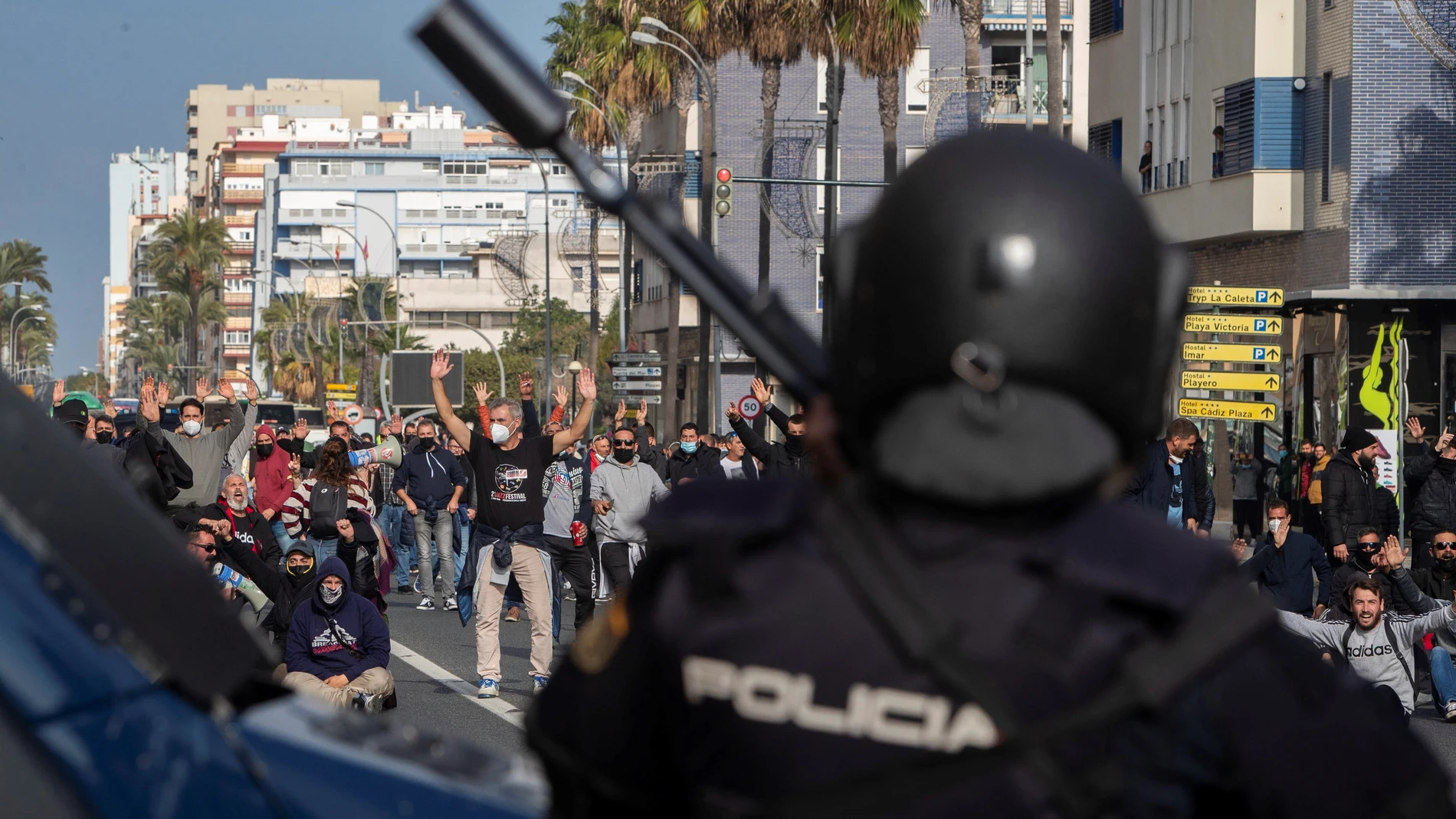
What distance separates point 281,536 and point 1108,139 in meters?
28.0

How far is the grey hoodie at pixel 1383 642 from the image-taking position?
1067cm

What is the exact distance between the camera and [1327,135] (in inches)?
1155

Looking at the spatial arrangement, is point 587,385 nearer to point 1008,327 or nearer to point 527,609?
point 527,609

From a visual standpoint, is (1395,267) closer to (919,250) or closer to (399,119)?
(919,250)

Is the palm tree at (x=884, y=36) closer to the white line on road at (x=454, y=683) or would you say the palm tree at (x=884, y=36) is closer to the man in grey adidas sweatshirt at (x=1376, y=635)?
the white line on road at (x=454, y=683)

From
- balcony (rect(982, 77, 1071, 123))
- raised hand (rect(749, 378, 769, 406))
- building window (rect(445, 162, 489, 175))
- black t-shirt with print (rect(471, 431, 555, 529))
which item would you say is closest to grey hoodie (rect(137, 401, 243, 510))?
black t-shirt with print (rect(471, 431, 555, 529))

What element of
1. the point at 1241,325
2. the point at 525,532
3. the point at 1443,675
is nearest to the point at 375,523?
the point at 525,532

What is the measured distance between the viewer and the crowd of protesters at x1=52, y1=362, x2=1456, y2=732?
10.7 meters

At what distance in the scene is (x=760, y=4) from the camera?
34.8 m

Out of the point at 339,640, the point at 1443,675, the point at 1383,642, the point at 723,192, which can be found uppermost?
the point at 723,192

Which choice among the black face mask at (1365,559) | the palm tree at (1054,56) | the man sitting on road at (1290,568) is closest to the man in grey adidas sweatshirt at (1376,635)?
the black face mask at (1365,559)

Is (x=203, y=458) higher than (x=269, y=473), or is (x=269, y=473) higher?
(x=203, y=458)

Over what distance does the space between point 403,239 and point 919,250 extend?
15778cm

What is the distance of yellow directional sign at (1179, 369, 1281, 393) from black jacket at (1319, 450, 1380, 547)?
367 centimetres
